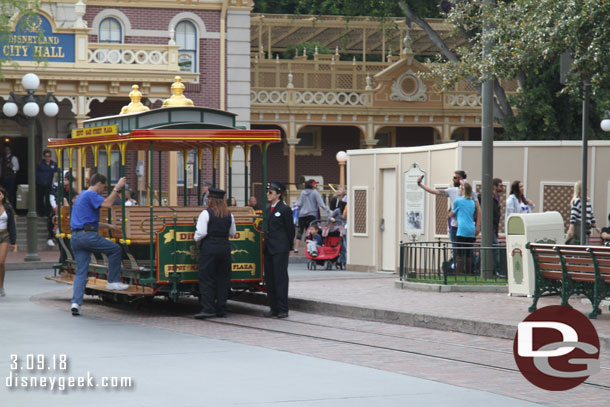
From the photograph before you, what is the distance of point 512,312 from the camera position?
14.0 metres

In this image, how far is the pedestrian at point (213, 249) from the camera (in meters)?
Result: 14.6

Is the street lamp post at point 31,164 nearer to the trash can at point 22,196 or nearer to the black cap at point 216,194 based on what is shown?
the trash can at point 22,196

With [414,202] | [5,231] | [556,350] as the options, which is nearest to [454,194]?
[414,202]

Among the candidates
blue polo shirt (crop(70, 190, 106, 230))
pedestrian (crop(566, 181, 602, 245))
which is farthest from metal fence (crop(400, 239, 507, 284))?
blue polo shirt (crop(70, 190, 106, 230))

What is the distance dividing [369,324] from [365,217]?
30.6 feet

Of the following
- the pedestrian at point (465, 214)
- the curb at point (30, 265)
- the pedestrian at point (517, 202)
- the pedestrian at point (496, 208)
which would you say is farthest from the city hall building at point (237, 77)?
the pedestrian at point (517, 202)

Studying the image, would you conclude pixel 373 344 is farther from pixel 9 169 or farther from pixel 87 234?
pixel 9 169

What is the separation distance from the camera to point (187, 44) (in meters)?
35.2

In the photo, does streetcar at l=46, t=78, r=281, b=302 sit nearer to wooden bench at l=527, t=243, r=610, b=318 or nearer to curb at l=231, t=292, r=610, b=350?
curb at l=231, t=292, r=610, b=350

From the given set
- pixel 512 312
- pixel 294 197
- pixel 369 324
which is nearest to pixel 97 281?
pixel 369 324

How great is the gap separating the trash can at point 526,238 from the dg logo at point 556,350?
1.81m

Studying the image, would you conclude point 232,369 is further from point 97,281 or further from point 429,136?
point 429,136

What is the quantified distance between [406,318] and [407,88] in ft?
87.6

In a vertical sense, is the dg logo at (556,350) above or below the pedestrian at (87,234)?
below
